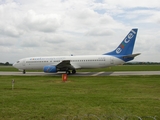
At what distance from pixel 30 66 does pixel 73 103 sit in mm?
26404

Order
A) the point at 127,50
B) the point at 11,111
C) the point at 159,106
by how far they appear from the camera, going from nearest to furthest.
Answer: the point at 11,111 → the point at 159,106 → the point at 127,50

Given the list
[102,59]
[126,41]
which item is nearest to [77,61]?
[102,59]

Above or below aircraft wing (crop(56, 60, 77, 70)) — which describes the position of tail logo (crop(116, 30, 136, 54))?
above

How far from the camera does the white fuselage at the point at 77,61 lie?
101 ft

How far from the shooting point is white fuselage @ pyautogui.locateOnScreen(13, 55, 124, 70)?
30688 millimetres

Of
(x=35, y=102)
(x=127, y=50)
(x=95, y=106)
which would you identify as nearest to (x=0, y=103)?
(x=35, y=102)

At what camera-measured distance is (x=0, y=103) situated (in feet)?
28.7

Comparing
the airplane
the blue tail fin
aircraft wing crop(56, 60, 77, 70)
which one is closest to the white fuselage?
the airplane

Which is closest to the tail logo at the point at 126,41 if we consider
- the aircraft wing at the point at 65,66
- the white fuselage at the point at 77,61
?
the white fuselage at the point at 77,61

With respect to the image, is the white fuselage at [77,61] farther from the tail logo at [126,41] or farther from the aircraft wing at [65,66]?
the aircraft wing at [65,66]

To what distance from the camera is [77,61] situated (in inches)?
1261

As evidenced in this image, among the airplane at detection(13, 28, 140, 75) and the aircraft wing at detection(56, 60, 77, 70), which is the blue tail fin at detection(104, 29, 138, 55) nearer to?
the airplane at detection(13, 28, 140, 75)

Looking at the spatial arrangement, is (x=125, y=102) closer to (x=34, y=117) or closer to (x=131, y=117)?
(x=131, y=117)

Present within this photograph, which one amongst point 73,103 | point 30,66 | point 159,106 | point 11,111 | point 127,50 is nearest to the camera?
point 11,111
